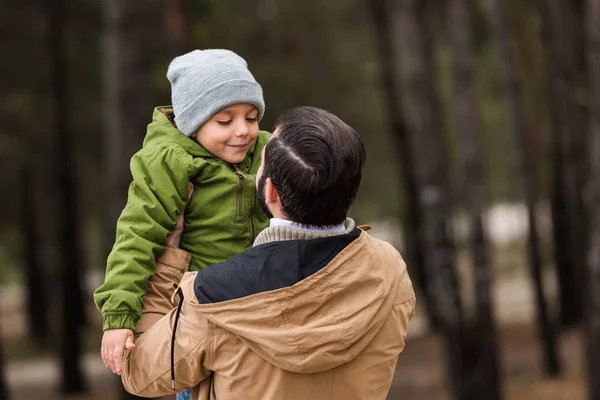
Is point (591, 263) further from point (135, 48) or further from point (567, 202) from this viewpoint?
point (567, 202)

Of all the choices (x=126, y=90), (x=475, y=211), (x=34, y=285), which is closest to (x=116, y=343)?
(x=126, y=90)

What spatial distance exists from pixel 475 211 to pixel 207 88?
10457 mm

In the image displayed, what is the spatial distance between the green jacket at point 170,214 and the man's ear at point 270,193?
33 centimetres

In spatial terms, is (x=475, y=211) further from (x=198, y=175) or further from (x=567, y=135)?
(x=198, y=175)

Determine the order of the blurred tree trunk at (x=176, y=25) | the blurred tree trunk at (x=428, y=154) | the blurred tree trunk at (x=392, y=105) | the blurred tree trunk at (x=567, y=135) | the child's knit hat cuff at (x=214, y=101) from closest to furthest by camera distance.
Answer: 1. the child's knit hat cuff at (x=214, y=101)
2. the blurred tree trunk at (x=428, y=154)
3. the blurred tree trunk at (x=176, y=25)
4. the blurred tree trunk at (x=567, y=135)
5. the blurred tree trunk at (x=392, y=105)

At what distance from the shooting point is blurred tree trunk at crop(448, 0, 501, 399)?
13.2m

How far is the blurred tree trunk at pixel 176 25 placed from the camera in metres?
15.1

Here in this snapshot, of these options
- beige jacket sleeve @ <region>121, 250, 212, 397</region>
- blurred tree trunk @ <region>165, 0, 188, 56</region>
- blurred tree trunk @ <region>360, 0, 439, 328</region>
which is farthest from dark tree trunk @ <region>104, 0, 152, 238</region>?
blurred tree trunk @ <region>360, 0, 439, 328</region>

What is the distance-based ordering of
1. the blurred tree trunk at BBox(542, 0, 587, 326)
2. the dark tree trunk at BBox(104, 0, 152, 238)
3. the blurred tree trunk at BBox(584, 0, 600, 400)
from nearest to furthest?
the dark tree trunk at BBox(104, 0, 152, 238) → the blurred tree trunk at BBox(584, 0, 600, 400) → the blurred tree trunk at BBox(542, 0, 587, 326)

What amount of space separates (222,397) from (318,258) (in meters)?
0.48

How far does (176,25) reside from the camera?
50.4 ft

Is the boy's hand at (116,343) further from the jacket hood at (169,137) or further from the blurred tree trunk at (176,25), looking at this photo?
the blurred tree trunk at (176,25)

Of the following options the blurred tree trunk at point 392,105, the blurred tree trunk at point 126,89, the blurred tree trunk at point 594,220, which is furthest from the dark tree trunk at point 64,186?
the blurred tree trunk at point 594,220

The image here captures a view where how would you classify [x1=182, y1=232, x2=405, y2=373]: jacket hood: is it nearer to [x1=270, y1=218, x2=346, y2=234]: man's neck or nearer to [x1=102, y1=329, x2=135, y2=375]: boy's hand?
[x1=270, y1=218, x2=346, y2=234]: man's neck
